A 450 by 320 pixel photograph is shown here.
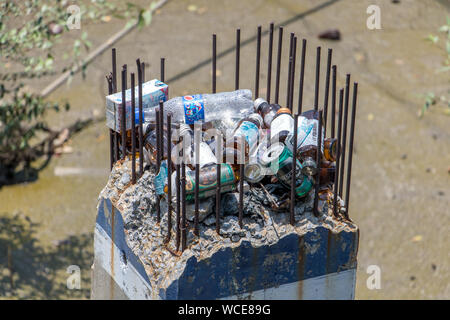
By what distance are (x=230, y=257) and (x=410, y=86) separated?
551 centimetres

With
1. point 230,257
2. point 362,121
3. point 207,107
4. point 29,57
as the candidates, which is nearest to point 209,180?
point 230,257

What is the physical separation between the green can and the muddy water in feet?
8.70

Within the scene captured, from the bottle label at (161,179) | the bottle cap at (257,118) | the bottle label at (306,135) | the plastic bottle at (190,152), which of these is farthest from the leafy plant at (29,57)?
the bottle label at (306,135)

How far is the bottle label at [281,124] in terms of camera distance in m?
3.70

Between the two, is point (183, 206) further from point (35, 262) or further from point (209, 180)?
point (35, 262)

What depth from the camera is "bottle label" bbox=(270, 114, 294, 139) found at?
12.1 feet

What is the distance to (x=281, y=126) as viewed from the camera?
3.72 m

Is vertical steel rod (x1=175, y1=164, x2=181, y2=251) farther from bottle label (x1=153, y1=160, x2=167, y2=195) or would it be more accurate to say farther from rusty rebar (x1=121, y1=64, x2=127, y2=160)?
rusty rebar (x1=121, y1=64, x2=127, y2=160)

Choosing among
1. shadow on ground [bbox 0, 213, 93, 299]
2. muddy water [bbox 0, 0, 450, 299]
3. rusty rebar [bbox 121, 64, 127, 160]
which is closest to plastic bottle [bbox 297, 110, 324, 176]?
rusty rebar [bbox 121, 64, 127, 160]

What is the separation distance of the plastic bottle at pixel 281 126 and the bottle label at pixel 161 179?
55cm

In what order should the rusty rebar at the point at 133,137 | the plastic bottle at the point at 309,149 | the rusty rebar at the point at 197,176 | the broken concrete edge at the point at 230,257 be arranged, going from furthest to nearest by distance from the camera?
the rusty rebar at the point at 133,137
the plastic bottle at the point at 309,149
the broken concrete edge at the point at 230,257
the rusty rebar at the point at 197,176

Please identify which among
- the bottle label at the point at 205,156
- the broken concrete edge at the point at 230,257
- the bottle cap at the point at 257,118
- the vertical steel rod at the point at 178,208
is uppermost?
the bottle cap at the point at 257,118

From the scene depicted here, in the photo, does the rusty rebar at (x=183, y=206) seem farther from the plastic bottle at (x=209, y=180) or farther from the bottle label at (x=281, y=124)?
the bottle label at (x=281, y=124)

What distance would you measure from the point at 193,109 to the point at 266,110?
17.7 inches
